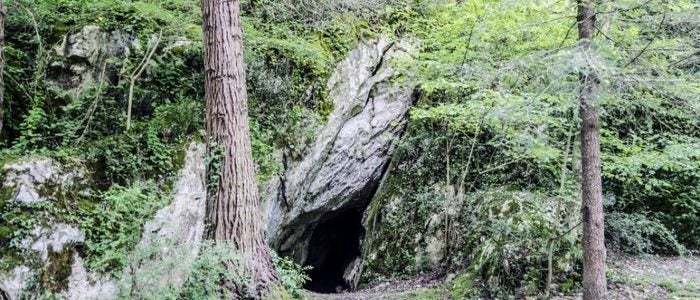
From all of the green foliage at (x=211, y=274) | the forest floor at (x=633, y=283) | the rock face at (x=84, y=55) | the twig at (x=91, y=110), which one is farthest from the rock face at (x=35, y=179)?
the forest floor at (x=633, y=283)

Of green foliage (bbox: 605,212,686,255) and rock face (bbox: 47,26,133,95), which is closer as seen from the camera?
rock face (bbox: 47,26,133,95)

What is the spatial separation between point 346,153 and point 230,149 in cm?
415

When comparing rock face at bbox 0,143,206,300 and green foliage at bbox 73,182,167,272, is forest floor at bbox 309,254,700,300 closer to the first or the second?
rock face at bbox 0,143,206,300

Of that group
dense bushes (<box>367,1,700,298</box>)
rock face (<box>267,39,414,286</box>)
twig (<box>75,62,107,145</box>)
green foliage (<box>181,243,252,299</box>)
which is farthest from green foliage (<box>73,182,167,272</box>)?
dense bushes (<box>367,1,700,298</box>)

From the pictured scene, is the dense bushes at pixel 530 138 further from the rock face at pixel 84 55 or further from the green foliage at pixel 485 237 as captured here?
the rock face at pixel 84 55

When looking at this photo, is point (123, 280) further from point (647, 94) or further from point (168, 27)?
point (647, 94)

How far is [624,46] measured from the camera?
465cm

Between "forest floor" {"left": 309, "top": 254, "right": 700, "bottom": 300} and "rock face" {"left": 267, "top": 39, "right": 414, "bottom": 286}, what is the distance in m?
1.74

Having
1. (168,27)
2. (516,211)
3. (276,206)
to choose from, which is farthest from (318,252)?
(168,27)

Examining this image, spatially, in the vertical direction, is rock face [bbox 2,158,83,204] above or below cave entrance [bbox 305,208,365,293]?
above

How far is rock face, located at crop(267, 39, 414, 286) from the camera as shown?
7.83 metres

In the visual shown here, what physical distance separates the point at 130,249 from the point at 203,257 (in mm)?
621

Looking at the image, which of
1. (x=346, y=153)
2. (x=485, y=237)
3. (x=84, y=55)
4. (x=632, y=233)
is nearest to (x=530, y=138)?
(x=485, y=237)

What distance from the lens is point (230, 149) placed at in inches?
178
